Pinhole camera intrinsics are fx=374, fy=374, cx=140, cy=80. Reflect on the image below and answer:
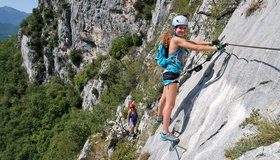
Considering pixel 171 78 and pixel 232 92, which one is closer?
pixel 232 92

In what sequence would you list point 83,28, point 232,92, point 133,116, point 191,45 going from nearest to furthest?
1. point 232,92
2. point 191,45
3. point 133,116
4. point 83,28

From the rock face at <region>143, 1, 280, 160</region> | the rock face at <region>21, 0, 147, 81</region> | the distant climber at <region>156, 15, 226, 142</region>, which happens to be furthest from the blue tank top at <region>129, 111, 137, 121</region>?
the rock face at <region>21, 0, 147, 81</region>

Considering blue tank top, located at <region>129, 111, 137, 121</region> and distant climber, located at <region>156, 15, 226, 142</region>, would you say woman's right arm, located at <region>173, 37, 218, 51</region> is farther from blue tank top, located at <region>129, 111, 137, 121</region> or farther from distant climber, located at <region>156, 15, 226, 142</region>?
blue tank top, located at <region>129, 111, 137, 121</region>

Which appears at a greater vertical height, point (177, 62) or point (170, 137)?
point (177, 62)

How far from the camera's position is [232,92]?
6.94 metres

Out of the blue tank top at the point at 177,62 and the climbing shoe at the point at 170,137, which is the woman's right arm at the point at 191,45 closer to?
the blue tank top at the point at 177,62

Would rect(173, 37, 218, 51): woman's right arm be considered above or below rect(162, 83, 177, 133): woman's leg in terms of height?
above

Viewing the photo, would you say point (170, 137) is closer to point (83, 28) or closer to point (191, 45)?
point (191, 45)

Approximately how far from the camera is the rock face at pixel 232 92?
5949mm

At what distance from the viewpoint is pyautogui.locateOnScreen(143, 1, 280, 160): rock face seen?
19.5 ft

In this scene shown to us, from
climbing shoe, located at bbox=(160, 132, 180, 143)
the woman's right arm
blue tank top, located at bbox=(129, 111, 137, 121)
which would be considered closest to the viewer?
the woman's right arm

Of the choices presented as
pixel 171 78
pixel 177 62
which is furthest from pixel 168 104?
pixel 177 62

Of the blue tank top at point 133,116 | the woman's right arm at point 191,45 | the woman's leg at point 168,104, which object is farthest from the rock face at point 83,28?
the woman's right arm at point 191,45

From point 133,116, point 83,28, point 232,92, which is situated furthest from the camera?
point 83,28
